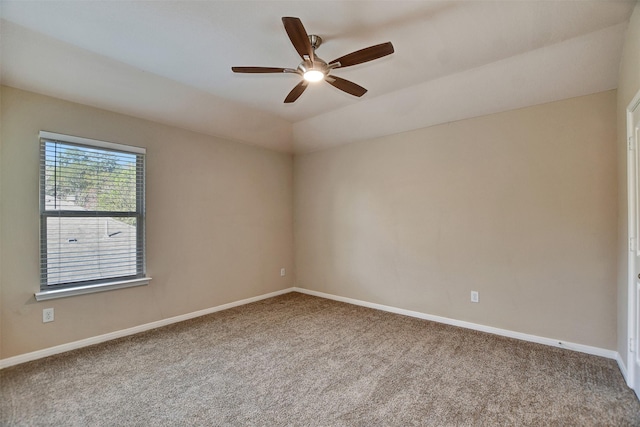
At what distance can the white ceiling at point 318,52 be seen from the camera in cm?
208

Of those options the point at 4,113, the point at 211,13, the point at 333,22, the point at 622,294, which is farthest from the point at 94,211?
the point at 622,294

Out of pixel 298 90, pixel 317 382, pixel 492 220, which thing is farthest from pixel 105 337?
pixel 492 220

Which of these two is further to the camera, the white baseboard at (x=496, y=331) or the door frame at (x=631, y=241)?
the white baseboard at (x=496, y=331)

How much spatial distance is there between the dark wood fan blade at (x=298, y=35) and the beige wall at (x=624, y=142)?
2.20 m

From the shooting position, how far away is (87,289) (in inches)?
118

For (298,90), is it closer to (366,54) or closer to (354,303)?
(366,54)

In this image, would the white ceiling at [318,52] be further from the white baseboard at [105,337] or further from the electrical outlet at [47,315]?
the white baseboard at [105,337]

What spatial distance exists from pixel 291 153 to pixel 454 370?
12.9 feet

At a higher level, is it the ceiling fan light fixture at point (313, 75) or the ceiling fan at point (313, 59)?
the ceiling fan at point (313, 59)

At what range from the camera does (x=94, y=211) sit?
309 cm

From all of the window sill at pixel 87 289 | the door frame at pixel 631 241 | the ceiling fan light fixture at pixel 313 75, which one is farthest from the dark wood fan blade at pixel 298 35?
the window sill at pixel 87 289

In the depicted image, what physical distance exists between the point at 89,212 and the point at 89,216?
42 millimetres

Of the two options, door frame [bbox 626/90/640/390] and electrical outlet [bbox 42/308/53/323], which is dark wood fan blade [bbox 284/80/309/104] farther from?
electrical outlet [bbox 42/308/53/323]

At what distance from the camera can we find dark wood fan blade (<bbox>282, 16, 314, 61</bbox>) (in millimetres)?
1685
